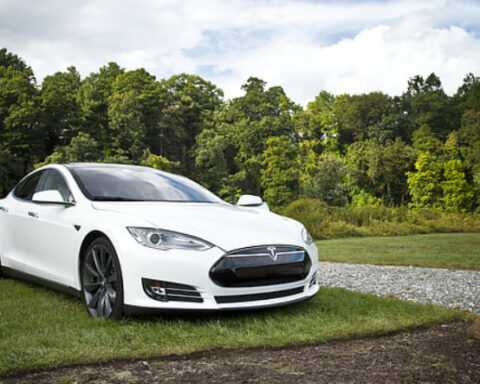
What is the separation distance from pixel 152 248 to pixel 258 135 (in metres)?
61.3

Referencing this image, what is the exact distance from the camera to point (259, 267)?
13.4 ft

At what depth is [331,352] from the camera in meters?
3.53

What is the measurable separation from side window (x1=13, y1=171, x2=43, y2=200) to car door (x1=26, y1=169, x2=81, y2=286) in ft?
0.89

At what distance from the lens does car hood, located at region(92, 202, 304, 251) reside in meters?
4.09

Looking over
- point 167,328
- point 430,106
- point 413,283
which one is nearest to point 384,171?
point 430,106

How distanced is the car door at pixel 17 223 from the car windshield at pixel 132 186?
774mm

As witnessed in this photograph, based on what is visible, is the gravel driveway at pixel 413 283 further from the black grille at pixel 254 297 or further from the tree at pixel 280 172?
the tree at pixel 280 172

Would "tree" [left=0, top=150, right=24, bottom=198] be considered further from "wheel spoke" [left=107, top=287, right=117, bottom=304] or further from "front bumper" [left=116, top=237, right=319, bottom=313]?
"front bumper" [left=116, top=237, right=319, bottom=313]

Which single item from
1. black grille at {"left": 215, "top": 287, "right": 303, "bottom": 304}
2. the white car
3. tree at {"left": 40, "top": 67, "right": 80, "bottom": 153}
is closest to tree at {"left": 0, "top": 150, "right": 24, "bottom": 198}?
tree at {"left": 40, "top": 67, "right": 80, "bottom": 153}

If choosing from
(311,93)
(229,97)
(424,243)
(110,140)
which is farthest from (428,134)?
(424,243)

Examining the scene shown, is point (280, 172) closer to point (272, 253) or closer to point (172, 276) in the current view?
point (272, 253)

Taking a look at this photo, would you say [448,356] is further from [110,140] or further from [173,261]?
[110,140]

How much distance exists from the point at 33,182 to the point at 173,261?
9.03 feet

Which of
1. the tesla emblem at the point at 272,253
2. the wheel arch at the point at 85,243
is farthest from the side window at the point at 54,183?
the tesla emblem at the point at 272,253
